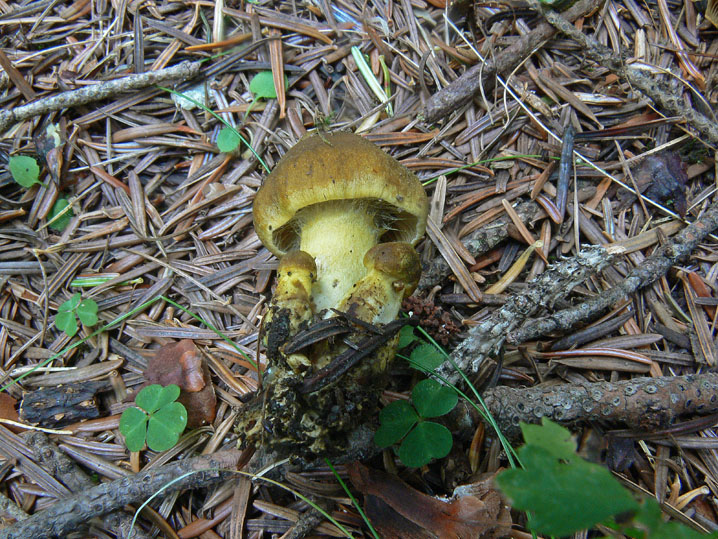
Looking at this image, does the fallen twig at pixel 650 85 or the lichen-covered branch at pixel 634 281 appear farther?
the fallen twig at pixel 650 85

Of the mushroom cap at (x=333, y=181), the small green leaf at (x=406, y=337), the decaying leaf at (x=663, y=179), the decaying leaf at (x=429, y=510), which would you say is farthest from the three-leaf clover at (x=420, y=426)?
the decaying leaf at (x=663, y=179)

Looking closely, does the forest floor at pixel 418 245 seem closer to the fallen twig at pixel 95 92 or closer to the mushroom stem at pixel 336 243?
the fallen twig at pixel 95 92

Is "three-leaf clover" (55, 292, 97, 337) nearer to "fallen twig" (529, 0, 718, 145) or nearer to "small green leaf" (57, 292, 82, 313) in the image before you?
"small green leaf" (57, 292, 82, 313)

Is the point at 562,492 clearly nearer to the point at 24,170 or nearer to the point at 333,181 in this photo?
the point at 333,181

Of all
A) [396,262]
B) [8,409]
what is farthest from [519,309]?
[8,409]

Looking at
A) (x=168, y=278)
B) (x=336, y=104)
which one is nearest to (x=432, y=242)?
(x=336, y=104)

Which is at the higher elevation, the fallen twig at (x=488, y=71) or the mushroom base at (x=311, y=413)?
the fallen twig at (x=488, y=71)

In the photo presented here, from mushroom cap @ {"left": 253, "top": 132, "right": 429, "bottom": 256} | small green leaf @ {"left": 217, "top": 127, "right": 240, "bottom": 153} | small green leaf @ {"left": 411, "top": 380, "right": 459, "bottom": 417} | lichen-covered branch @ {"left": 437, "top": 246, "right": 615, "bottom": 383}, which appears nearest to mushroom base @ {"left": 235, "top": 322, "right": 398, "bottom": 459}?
small green leaf @ {"left": 411, "top": 380, "right": 459, "bottom": 417}
